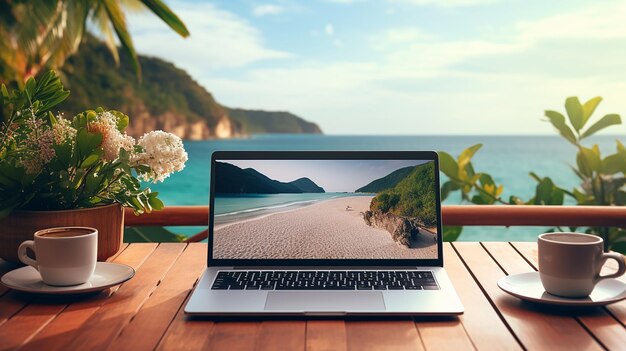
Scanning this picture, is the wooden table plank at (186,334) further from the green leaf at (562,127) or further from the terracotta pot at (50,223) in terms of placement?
the green leaf at (562,127)

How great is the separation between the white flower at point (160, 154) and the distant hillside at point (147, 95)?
60.8ft

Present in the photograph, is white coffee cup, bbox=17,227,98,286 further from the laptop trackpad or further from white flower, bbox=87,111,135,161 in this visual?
the laptop trackpad

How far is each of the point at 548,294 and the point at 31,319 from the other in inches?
31.5

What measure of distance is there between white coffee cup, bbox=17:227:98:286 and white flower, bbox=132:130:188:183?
184 millimetres

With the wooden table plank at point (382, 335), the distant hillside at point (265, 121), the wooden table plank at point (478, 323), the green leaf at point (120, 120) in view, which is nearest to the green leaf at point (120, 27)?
the green leaf at point (120, 120)

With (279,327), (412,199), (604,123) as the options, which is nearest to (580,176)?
(604,123)

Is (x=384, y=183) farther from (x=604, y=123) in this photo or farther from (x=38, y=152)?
(x=604, y=123)

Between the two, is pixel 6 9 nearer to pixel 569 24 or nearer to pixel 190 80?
pixel 190 80

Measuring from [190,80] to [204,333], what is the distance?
25.3 m

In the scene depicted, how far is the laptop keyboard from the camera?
101cm

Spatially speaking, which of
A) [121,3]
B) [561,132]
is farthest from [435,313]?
[121,3]

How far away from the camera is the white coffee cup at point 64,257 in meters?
0.97

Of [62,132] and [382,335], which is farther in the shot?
[62,132]

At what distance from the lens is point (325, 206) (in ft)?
3.76
